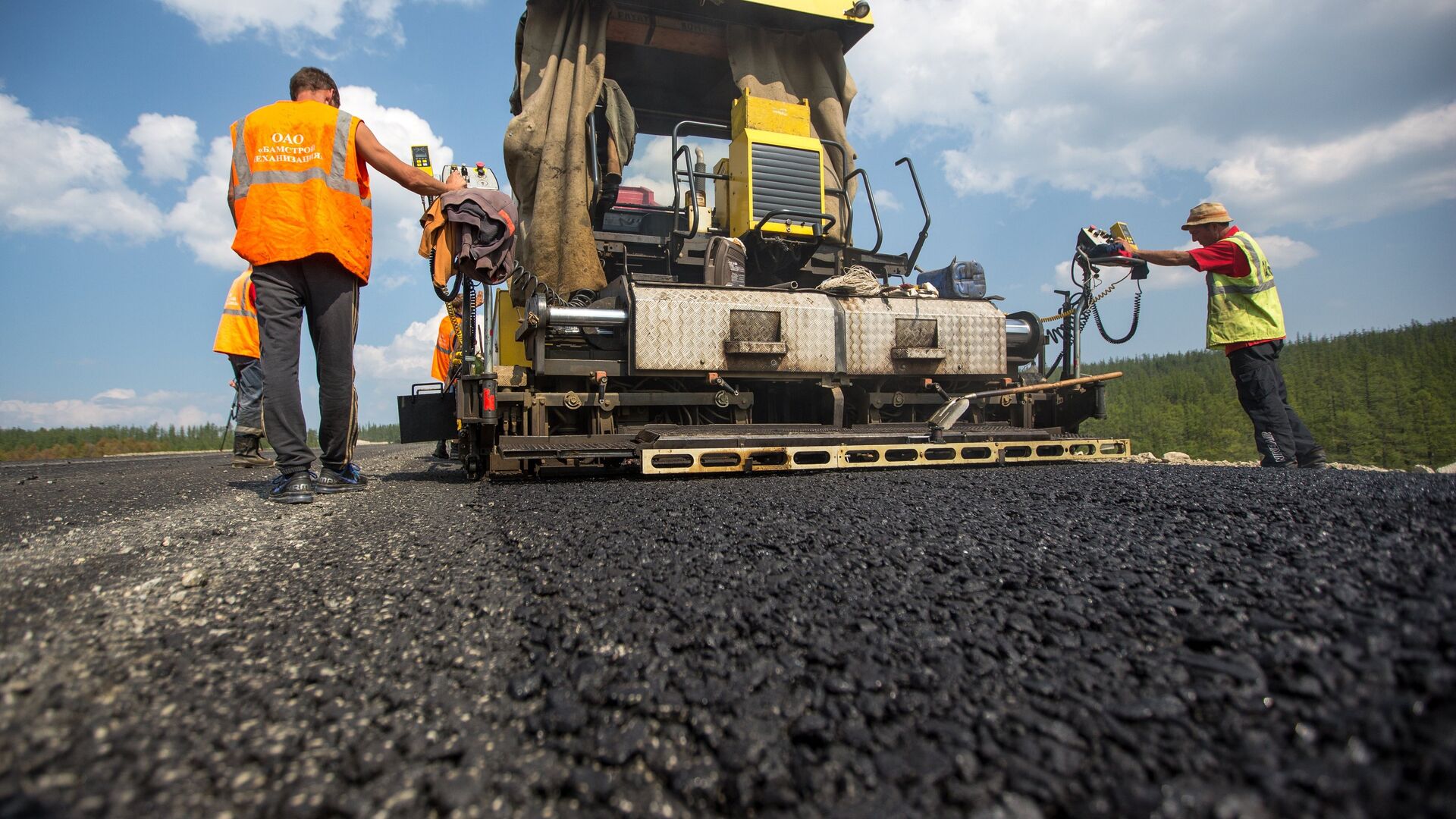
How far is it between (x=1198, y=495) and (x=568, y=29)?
515 centimetres

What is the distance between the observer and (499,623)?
1.18 m

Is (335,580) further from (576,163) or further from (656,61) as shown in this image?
(656,61)

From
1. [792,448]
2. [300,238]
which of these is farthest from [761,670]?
[300,238]

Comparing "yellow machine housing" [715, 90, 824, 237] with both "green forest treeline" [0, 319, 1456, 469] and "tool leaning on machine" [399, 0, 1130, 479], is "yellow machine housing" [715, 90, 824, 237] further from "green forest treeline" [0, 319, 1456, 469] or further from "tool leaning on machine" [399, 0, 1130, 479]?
"green forest treeline" [0, 319, 1456, 469]

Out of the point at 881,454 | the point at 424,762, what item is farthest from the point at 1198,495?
the point at 424,762

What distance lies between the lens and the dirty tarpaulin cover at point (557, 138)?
4.61 meters

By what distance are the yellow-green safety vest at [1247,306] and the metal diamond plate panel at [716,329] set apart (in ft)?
7.75

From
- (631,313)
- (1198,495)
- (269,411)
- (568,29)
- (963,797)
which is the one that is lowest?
(963,797)

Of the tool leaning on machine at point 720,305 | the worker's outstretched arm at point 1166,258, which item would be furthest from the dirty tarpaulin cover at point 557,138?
the worker's outstretched arm at point 1166,258

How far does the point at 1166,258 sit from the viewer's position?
4.16 m

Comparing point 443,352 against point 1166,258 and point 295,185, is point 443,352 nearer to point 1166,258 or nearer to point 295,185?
point 295,185

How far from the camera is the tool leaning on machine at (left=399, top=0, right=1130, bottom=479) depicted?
345 centimetres

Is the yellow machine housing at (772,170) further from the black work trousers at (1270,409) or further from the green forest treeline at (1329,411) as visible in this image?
the green forest treeline at (1329,411)

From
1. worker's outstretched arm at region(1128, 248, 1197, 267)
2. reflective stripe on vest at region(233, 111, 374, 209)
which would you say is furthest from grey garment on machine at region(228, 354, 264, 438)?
worker's outstretched arm at region(1128, 248, 1197, 267)
